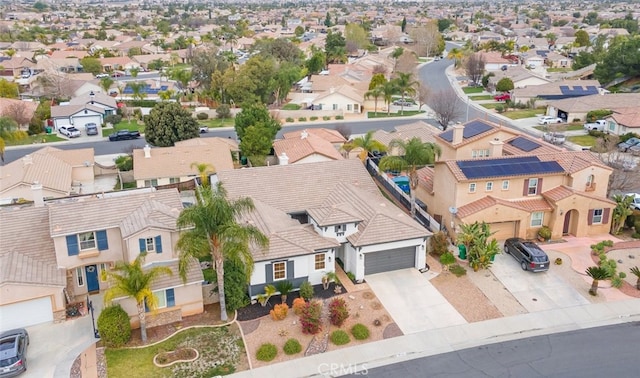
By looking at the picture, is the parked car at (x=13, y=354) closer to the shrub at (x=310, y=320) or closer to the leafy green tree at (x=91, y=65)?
the shrub at (x=310, y=320)

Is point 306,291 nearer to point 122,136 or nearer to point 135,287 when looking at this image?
point 135,287

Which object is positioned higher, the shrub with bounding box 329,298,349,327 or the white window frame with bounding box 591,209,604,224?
the white window frame with bounding box 591,209,604,224

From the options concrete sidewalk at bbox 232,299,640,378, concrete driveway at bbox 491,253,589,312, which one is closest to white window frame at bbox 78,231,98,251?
concrete sidewalk at bbox 232,299,640,378

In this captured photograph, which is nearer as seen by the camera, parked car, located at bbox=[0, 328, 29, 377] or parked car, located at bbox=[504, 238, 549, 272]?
parked car, located at bbox=[0, 328, 29, 377]

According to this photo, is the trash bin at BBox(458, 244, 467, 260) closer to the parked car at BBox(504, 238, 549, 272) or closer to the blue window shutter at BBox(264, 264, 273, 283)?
the parked car at BBox(504, 238, 549, 272)

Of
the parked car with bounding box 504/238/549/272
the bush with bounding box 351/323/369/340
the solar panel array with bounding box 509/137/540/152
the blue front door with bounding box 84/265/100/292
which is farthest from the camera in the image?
the solar panel array with bounding box 509/137/540/152

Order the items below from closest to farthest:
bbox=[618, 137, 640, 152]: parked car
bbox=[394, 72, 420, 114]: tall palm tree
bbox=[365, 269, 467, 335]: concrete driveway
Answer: bbox=[365, 269, 467, 335]: concrete driveway < bbox=[618, 137, 640, 152]: parked car < bbox=[394, 72, 420, 114]: tall palm tree

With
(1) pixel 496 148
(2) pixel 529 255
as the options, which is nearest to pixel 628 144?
(1) pixel 496 148
